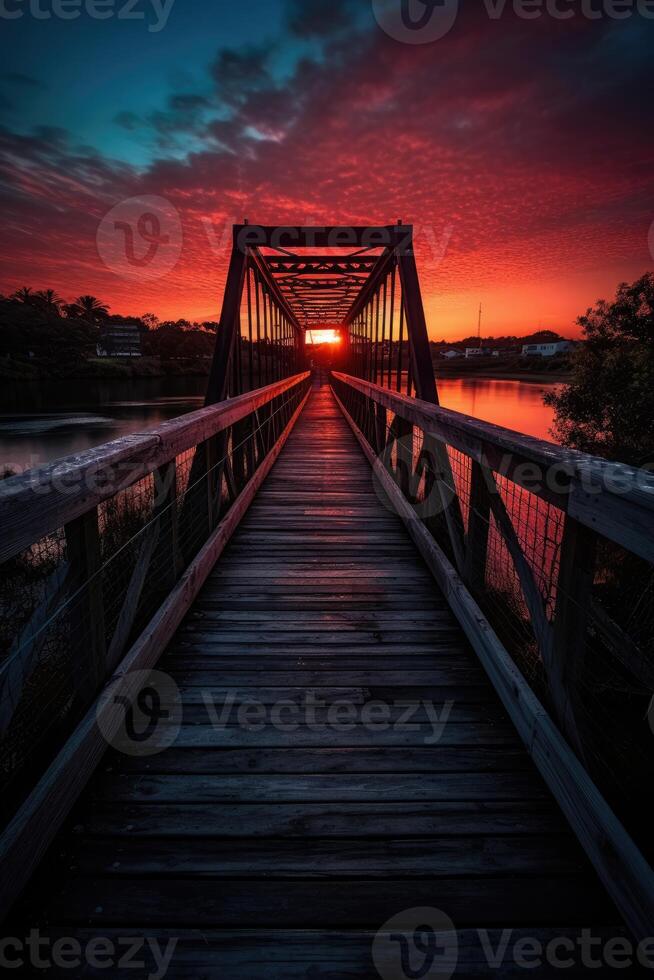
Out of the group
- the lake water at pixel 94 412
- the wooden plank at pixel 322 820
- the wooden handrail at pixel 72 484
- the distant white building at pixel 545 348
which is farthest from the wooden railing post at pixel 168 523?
the distant white building at pixel 545 348

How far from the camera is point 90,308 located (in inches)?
3214

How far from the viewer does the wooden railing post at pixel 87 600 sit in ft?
4.96

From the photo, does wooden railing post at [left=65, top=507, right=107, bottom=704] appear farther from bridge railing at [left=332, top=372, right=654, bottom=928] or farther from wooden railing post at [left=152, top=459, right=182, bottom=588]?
bridge railing at [left=332, top=372, right=654, bottom=928]

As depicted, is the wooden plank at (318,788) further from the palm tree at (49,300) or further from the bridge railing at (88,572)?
the palm tree at (49,300)

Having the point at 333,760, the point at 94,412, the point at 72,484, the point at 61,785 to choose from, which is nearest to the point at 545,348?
the point at 94,412

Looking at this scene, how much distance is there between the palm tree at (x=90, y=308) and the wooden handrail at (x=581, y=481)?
92595 millimetres

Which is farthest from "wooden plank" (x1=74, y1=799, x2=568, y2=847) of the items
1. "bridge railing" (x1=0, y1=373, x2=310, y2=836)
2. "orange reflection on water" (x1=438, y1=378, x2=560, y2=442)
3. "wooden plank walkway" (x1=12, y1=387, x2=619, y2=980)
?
"orange reflection on water" (x1=438, y1=378, x2=560, y2=442)

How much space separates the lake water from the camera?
18.8 m

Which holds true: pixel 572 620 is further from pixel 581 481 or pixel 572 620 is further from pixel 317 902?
pixel 317 902

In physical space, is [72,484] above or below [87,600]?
above

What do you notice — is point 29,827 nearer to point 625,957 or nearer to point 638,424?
point 625,957

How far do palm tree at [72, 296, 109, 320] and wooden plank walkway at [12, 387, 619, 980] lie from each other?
92430mm

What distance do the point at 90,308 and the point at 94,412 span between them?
65.8 m

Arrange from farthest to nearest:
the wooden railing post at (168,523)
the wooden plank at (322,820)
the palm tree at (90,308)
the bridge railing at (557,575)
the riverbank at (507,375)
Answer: the palm tree at (90,308) → the riverbank at (507,375) → the wooden railing post at (168,523) → the wooden plank at (322,820) → the bridge railing at (557,575)
